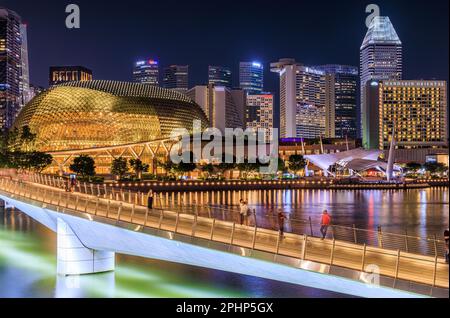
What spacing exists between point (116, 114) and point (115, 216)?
109 m

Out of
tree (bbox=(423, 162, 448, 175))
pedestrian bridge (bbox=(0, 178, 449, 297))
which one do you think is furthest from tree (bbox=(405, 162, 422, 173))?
pedestrian bridge (bbox=(0, 178, 449, 297))

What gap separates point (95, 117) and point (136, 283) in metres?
106

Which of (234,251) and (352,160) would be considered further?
(352,160)

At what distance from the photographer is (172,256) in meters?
19.4

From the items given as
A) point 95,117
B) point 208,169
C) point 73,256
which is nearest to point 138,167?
point 208,169

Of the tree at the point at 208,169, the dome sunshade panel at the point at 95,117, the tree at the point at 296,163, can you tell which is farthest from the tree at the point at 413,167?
the tree at the point at 208,169

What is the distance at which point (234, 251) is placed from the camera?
16672mm

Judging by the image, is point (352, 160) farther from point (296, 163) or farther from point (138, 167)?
point (138, 167)

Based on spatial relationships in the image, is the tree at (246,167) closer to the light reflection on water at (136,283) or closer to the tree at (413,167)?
the tree at (413,167)

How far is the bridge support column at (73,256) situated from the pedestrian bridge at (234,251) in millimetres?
38

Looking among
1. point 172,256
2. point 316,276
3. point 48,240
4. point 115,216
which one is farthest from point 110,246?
point 48,240

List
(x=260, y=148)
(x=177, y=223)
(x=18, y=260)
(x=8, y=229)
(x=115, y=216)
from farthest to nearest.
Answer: (x=260, y=148), (x=8, y=229), (x=18, y=260), (x=115, y=216), (x=177, y=223)

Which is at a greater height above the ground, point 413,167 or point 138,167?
point 138,167
